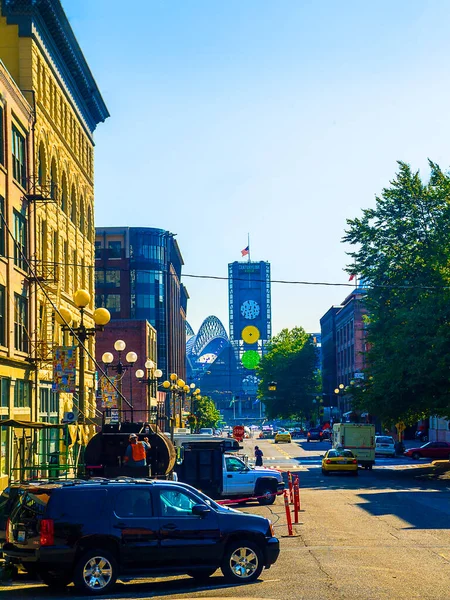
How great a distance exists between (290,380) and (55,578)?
144m

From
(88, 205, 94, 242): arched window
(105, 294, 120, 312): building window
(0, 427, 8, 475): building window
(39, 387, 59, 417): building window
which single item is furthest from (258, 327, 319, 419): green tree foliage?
(0, 427, 8, 475): building window

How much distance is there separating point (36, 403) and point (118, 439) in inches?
501

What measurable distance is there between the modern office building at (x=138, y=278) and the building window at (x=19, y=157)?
84.0 m

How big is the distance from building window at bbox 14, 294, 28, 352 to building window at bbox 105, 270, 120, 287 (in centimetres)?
8807

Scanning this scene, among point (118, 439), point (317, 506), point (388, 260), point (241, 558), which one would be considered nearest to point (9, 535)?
point (241, 558)

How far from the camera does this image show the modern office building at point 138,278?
419 feet

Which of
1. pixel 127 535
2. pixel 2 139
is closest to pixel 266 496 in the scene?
pixel 2 139

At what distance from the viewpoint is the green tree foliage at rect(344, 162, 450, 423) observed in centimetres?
4866

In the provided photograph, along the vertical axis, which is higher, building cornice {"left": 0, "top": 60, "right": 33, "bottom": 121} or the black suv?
building cornice {"left": 0, "top": 60, "right": 33, "bottom": 121}

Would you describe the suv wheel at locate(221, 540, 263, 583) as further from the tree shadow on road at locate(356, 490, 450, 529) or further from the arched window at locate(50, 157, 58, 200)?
the arched window at locate(50, 157, 58, 200)

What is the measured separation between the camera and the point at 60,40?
45281 mm

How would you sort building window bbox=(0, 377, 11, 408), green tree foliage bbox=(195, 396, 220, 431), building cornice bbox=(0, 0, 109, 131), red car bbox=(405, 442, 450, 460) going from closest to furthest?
1. building window bbox=(0, 377, 11, 408)
2. building cornice bbox=(0, 0, 109, 131)
3. red car bbox=(405, 442, 450, 460)
4. green tree foliage bbox=(195, 396, 220, 431)

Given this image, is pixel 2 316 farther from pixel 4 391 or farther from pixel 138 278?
pixel 138 278

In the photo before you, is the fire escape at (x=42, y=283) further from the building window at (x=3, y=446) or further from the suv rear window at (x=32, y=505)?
the suv rear window at (x=32, y=505)
